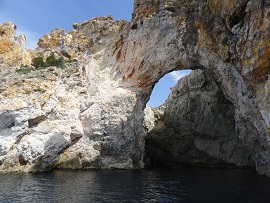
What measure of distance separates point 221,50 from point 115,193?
2105 cm

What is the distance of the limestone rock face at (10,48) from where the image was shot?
47678 mm

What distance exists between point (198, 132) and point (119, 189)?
30.6 m

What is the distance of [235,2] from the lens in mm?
32281

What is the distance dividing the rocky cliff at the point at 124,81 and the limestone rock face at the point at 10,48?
152 mm

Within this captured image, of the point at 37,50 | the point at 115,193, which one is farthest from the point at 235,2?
the point at 37,50

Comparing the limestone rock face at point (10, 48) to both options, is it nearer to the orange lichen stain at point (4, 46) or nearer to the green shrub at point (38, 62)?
the orange lichen stain at point (4, 46)

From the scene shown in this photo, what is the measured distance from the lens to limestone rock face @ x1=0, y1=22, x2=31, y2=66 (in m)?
47.7

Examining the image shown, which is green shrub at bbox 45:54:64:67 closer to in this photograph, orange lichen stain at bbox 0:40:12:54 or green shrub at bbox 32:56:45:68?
green shrub at bbox 32:56:45:68

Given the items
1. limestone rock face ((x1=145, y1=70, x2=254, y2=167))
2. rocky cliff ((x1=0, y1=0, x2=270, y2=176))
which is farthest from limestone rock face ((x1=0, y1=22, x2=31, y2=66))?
limestone rock face ((x1=145, y1=70, x2=254, y2=167))

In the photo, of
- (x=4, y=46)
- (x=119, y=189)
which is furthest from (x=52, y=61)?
(x=119, y=189)

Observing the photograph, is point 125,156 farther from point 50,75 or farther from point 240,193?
point 240,193

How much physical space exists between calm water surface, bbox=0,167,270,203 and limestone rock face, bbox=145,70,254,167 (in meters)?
18.7

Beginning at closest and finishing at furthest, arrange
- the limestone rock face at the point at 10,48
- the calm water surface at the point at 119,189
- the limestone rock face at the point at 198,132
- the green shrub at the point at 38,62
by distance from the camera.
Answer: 1. the calm water surface at the point at 119,189
2. the limestone rock face at the point at 10,48
3. the green shrub at the point at 38,62
4. the limestone rock face at the point at 198,132

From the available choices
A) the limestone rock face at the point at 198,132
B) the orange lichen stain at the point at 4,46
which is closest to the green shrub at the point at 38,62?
the orange lichen stain at the point at 4,46
